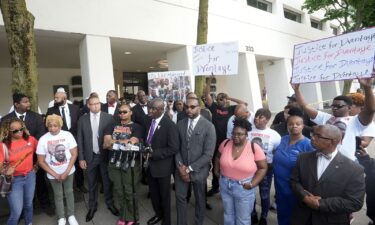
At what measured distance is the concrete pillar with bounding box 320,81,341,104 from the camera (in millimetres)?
21500

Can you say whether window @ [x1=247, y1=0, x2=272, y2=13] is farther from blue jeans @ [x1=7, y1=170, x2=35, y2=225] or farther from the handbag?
the handbag

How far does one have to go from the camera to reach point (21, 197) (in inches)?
150

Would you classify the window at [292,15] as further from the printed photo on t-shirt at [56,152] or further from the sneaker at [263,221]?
the printed photo on t-shirt at [56,152]

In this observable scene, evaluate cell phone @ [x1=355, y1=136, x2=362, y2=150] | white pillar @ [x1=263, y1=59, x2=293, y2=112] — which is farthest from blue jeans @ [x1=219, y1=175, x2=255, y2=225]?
white pillar @ [x1=263, y1=59, x2=293, y2=112]

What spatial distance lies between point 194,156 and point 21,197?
246 centimetres

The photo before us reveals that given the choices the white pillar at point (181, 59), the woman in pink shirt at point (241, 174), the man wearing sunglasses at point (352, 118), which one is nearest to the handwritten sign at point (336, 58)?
the man wearing sunglasses at point (352, 118)

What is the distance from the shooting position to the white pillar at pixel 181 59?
11.0m

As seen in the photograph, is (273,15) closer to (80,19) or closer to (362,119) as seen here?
(80,19)

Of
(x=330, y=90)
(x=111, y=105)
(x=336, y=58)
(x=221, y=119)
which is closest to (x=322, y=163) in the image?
(x=336, y=58)

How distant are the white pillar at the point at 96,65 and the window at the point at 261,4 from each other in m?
9.73

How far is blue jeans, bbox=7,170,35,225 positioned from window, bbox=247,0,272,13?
14621mm

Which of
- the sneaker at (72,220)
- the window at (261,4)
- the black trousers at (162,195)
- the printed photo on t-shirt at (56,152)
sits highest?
the window at (261,4)

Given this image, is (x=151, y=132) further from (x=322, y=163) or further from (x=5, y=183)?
(x=322, y=163)

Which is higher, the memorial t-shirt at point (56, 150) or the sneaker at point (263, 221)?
the memorial t-shirt at point (56, 150)
